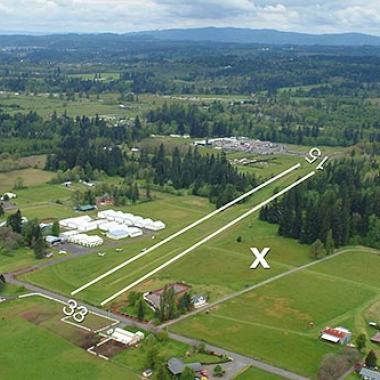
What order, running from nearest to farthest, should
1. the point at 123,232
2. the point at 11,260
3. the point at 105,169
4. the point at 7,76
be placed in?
the point at 11,260
the point at 123,232
the point at 105,169
the point at 7,76

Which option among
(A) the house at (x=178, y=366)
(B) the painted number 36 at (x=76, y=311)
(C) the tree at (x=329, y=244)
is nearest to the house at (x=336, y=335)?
(A) the house at (x=178, y=366)

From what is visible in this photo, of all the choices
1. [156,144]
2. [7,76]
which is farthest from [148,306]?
[7,76]

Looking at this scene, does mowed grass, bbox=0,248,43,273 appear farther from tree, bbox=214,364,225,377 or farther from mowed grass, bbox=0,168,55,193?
mowed grass, bbox=0,168,55,193

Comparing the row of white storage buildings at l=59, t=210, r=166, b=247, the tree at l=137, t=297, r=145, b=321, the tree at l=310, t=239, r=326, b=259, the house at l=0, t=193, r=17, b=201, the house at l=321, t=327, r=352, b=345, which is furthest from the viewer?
the house at l=0, t=193, r=17, b=201

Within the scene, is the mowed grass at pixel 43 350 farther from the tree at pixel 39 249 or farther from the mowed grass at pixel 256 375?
the tree at pixel 39 249

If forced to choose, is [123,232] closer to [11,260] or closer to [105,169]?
[11,260]

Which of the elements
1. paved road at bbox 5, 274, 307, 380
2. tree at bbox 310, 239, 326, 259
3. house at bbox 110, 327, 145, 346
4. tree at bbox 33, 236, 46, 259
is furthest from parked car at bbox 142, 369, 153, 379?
tree at bbox 310, 239, 326, 259

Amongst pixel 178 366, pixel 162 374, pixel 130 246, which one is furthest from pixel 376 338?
pixel 130 246
